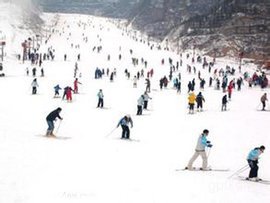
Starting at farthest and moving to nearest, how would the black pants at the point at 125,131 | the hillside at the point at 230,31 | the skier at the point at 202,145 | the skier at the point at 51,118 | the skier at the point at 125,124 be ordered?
the hillside at the point at 230,31 → the black pants at the point at 125,131 → the skier at the point at 125,124 → the skier at the point at 51,118 → the skier at the point at 202,145

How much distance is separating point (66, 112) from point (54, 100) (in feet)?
17.5

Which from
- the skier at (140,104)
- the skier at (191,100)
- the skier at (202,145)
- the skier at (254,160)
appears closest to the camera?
the skier at (254,160)

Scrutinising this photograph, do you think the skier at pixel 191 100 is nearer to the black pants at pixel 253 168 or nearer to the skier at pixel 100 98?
the skier at pixel 100 98

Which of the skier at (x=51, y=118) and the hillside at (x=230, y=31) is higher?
the hillside at (x=230, y=31)

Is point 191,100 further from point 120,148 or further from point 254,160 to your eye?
point 254,160

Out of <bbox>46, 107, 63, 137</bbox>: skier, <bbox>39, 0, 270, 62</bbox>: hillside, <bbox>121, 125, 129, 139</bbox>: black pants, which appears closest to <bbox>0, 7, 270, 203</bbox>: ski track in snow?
<bbox>121, 125, 129, 139</bbox>: black pants

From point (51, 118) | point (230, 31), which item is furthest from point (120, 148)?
point (230, 31)

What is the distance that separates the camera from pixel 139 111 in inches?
1249

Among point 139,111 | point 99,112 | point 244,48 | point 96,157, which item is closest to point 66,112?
point 99,112

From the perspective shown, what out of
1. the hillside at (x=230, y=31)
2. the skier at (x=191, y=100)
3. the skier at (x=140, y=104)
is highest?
the hillside at (x=230, y=31)

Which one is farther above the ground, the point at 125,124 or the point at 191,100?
the point at 191,100

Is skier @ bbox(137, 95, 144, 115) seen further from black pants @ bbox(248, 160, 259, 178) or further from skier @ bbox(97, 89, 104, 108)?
black pants @ bbox(248, 160, 259, 178)

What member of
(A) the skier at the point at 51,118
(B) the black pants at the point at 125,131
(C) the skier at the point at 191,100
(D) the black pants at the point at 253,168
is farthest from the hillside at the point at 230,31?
(D) the black pants at the point at 253,168

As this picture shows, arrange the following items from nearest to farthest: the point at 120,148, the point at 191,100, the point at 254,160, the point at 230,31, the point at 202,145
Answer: the point at 254,160 < the point at 202,145 < the point at 120,148 < the point at 191,100 < the point at 230,31
